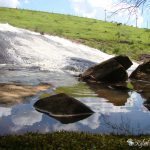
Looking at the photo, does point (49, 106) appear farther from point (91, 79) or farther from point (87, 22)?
point (87, 22)

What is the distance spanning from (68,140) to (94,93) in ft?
29.7

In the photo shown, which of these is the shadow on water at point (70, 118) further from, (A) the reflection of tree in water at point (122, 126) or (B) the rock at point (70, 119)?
(A) the reflection of tree in water at point (122, 126)

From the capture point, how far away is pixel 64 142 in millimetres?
10789

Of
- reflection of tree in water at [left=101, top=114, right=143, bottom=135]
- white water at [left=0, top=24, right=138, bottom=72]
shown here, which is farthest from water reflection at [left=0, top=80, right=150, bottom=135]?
white water at [left=0, top=24, right=138, bottom=72]

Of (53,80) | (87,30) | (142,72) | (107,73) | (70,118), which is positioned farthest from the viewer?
(87,30)

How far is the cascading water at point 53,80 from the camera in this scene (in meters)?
13.7

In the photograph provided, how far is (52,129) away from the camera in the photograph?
42.7 ft

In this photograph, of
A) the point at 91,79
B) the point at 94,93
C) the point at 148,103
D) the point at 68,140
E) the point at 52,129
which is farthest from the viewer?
the point at 91,79

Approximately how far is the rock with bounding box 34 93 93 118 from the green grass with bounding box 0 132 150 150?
10.5 feet

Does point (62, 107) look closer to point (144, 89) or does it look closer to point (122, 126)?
point (122, 126)

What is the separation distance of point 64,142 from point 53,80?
12.8 metres

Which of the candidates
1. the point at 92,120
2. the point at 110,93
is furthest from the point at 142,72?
the point at 92,120

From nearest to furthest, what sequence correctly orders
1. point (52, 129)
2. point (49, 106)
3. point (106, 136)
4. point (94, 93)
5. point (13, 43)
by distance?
point (106, 136), point (52, 129), point (49, 106), point (94, 93), point (13, 43)

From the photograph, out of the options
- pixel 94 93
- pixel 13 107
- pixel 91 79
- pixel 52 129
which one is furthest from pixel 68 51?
pixel 52 129
